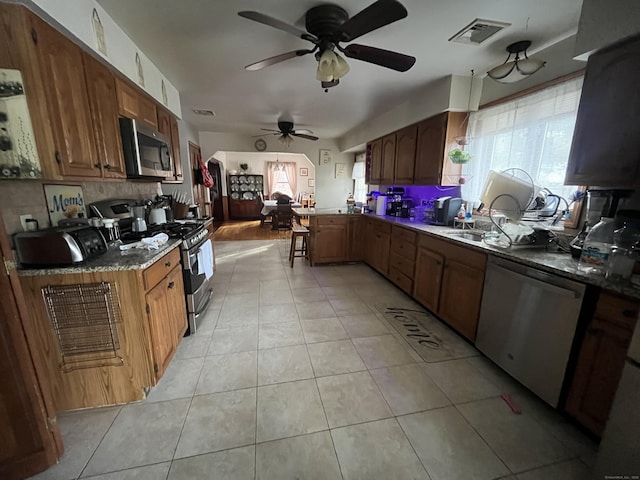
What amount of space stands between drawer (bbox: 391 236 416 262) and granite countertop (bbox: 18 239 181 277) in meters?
2.41

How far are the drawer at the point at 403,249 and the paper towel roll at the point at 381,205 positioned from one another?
2.51 ft

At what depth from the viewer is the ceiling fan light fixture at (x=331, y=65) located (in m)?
1.69

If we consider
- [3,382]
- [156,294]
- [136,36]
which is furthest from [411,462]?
[136,36]

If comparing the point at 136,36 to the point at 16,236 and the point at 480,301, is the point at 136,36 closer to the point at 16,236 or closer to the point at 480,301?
the point at 16,236

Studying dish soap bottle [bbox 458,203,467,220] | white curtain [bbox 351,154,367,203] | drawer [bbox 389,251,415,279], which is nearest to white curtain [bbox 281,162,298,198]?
white curtain [bbox 351,154,367,203]

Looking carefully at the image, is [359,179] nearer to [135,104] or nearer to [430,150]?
[430,150]

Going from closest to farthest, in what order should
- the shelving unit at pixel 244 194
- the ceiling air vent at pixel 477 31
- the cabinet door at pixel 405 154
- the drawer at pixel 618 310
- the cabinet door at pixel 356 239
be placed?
the drawer at pixel 618 310 < the ceiling air vent at pixel 477 31 < the cabinet door at pixel 405 154 < the cabinet door at pixel 356 239 < the shelving unit at pixel 244 194

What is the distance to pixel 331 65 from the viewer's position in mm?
1703

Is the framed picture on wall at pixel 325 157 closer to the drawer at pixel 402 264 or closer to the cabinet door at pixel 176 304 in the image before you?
the drawer at pixel 402 264

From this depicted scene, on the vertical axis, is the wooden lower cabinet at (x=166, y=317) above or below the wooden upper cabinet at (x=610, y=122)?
below

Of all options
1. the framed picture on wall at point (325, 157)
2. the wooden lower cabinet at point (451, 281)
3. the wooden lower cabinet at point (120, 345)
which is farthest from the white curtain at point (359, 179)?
the wooden lower cabinet at point (120, 345)

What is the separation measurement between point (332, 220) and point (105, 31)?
9.84 feet

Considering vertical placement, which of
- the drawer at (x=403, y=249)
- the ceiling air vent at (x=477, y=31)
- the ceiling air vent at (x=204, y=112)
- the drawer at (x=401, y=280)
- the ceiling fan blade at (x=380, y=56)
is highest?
the ceiling air vent at (x=204, y=112)

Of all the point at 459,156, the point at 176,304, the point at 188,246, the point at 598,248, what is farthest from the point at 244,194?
the point at 598,248
